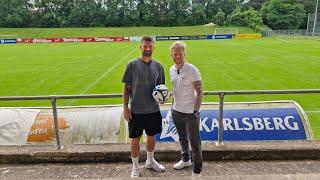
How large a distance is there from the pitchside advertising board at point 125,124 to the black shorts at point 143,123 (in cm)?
157

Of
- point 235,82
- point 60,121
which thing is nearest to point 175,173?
point 60,121

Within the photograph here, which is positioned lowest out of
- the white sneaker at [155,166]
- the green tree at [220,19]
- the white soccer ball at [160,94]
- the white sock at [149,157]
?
the green tree at [220,19]

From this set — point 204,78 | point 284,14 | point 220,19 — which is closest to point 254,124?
point 204,78

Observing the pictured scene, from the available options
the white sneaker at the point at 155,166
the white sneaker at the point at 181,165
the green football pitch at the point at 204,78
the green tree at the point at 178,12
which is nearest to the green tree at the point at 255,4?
the green tree at the point at 178,12

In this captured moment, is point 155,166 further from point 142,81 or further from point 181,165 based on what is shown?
point 142,81

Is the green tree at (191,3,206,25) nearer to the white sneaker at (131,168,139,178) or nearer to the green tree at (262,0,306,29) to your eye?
the green tree at (262,0,306,29)

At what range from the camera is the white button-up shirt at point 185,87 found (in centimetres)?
458

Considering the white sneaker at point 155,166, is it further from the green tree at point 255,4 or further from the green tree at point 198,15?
the green tree at point 255,4

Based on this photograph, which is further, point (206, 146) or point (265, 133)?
point (265, 133)

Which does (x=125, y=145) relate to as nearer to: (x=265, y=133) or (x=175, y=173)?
(x=175, y=173)

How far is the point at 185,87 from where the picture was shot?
4.64 metres

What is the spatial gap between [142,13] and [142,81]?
109 metres

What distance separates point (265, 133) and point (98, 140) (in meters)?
2.76

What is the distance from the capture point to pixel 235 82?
59.6 feet
